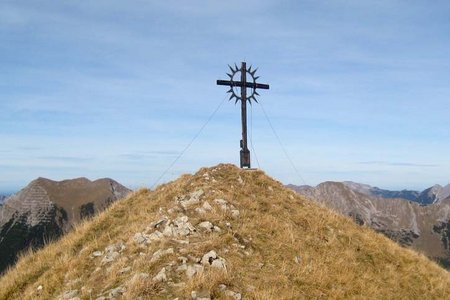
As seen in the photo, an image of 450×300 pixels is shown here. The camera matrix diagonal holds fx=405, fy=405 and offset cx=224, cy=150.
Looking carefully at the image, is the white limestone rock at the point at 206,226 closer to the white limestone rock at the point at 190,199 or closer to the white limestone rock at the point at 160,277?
the white limestone rock at the point at 190,199

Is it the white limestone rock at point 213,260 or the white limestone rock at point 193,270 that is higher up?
the white limestone rock at point 213,260

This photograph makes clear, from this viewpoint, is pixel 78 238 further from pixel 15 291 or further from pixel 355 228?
pixel 355 228

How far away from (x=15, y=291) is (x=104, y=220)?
24.2ft

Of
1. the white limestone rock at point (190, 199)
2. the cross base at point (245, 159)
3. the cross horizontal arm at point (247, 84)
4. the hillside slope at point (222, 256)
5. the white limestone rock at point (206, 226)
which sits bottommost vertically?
the hillside slope at point (222, 256)

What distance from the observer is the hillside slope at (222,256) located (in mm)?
12953

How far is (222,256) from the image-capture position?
14531mm

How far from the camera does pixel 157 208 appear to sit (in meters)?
21.7

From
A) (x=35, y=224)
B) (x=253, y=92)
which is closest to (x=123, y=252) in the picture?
(x=253, y=92)

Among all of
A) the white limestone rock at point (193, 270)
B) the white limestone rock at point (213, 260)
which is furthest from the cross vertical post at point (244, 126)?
the white limestone rock at point (193, 270)

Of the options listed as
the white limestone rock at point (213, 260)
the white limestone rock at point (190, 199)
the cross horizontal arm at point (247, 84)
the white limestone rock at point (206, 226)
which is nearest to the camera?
the white limestone rock at point (213, 260)

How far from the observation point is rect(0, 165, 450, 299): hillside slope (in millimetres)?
12953

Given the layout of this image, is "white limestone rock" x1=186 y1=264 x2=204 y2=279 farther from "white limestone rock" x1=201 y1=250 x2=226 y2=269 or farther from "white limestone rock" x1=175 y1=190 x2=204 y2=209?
"white limestone rock" x1=175 y1=190 x2=204 y2=209

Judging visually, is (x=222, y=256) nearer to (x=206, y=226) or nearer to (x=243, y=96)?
(x=206, y=226)

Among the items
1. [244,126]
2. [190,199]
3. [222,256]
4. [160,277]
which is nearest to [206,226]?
[222,256]
